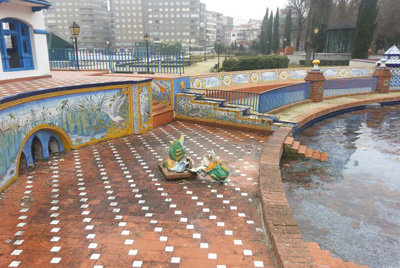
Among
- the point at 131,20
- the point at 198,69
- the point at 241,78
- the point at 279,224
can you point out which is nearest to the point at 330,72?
the point at 241,78

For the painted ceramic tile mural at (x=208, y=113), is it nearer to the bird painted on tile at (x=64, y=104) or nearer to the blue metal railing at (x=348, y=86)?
the bird painted on tile at (x=64, y=104)

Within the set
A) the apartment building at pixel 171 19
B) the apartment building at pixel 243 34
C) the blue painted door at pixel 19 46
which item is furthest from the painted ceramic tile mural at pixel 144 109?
the apartment building at pixel 243 34

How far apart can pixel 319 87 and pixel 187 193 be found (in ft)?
41.5

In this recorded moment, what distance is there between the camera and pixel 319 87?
16156 mm

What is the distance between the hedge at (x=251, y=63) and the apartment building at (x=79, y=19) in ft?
316

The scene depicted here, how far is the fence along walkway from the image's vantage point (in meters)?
14.2

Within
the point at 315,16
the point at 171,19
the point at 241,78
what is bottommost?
the point at 241,78

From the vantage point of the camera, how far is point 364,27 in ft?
112

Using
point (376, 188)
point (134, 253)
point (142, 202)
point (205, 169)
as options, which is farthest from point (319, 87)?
point (134, 253)

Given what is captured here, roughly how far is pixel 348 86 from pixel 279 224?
16597mm

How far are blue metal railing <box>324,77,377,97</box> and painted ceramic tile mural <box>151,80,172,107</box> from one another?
389 inches

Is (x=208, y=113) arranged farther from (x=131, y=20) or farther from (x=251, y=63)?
(x=131, y=20)

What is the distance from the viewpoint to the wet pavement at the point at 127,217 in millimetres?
4211

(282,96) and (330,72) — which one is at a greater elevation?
(330,72)
